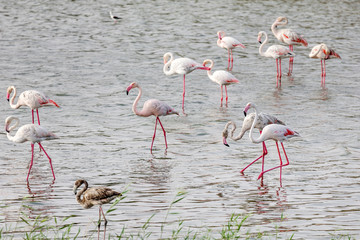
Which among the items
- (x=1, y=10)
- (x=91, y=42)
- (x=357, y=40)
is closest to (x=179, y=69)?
(x=91, y=42)

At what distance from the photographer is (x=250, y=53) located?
72.3 feet

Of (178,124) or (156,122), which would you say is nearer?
(156,122)

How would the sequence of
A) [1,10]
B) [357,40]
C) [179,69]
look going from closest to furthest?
[179,69] → [357,40] → [1,10]

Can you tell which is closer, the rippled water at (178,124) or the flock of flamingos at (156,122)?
the flock of flamingos at (156,122)

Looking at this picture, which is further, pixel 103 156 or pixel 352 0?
pixel 352 0

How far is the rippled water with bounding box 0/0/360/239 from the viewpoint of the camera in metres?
8.32

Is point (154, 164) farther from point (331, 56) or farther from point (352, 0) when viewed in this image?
point (352, 0)

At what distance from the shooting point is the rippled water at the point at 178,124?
8320 mm

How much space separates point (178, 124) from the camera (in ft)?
45.2

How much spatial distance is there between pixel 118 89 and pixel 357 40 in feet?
34.0

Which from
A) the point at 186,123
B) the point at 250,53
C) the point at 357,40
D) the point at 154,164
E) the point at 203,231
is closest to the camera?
the point at 203,231

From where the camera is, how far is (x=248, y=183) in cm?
974

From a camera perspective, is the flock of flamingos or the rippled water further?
the rippled water

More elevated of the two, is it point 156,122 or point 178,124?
point 156,122
